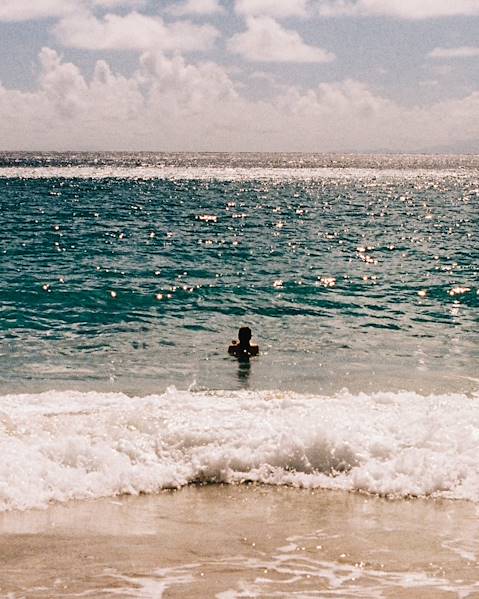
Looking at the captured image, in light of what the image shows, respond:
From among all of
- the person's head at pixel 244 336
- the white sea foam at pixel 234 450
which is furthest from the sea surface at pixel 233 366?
the person's head at pixel 244 336

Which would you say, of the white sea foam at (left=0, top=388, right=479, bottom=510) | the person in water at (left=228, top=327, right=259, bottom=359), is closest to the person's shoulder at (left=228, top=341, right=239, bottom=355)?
the person in water at (left=228, top=327, right=259, bottom=359)

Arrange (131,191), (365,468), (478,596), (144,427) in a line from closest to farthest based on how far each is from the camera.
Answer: (478,596) → (365,468) → (144,427) → (131,191)

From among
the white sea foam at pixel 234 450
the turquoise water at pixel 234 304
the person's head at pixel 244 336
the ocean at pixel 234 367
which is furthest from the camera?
the person's head at pixel 244 336

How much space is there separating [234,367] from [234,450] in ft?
24.7

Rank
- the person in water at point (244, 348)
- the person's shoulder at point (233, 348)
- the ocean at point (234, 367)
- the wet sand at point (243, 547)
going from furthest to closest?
the person's shoulder at point (233, 348)
the person in water at point (244, 348)
the ocean at point (234, 367)
the wet sand at point (243, 547)

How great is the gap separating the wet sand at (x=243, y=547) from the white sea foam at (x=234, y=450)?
430mm

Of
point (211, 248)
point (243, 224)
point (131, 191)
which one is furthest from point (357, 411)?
point (131, 191)

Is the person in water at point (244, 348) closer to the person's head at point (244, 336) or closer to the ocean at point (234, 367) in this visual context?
the person's head at point (244, 336)

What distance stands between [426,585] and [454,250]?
4325cm

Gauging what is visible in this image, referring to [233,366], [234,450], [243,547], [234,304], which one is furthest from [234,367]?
[243,547]

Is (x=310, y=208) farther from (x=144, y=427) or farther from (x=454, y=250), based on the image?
(x=144, y=427)

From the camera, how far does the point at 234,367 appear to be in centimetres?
2008

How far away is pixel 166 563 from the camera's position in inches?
350

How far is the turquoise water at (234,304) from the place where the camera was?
1947 centimetres
